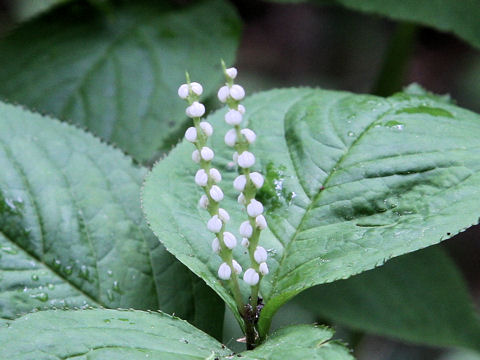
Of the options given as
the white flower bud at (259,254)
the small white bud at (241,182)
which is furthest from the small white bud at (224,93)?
the white flower bud at (259,254)

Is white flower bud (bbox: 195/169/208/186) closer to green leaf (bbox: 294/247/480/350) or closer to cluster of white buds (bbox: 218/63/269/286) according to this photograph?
cluster of white buds (bbox: 218/63/269/286)

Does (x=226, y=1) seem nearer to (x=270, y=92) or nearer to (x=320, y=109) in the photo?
(x=270, y=92)

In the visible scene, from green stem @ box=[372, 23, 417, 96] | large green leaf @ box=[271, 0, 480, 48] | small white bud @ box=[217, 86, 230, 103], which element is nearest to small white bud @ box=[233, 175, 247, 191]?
small white bud @ box=[217, 86, 230, 103]

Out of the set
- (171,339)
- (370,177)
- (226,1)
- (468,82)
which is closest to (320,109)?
(370,177)

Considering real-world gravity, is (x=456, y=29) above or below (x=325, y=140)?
above

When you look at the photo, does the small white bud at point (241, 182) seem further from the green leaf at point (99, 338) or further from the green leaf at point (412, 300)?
the green leaf at point (412, 300)

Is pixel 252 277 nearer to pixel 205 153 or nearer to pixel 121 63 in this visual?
pixel 205 153
